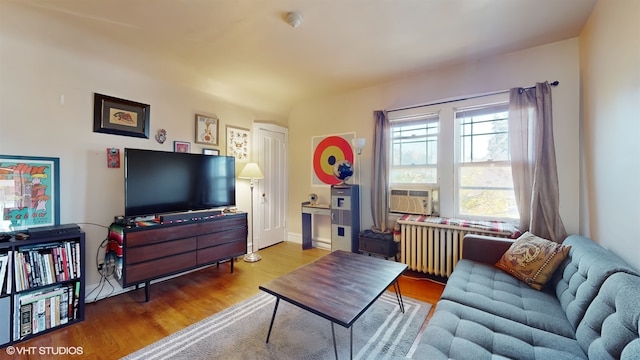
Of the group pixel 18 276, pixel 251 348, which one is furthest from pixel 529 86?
pixel 18 276

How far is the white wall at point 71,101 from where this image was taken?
197cm

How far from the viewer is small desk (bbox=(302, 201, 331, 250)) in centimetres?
389

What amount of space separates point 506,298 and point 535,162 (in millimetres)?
1545

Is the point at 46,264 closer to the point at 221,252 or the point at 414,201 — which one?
the point at 221,252

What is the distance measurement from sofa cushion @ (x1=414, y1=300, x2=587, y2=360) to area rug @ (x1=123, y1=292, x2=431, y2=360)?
0.53 meters

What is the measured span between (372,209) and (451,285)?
173 cm

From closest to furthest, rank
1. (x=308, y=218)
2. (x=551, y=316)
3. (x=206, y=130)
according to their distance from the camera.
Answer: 1. (x=551, y=316)
2. (x=206, y=130)
3. (x=308, y=218)

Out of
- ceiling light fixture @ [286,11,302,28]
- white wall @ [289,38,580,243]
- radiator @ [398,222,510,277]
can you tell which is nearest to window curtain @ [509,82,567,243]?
white wall @ [289,38,580,243]

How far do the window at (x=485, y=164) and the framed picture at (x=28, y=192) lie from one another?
407 centimetres

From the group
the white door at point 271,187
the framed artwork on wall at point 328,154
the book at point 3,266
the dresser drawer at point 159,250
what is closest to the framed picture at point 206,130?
the white door at point 271,187

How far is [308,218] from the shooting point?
4219 millimetres

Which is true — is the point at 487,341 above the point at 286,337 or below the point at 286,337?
→ above

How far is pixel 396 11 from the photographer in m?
1.95

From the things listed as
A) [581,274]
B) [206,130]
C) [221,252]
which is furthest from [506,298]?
[206,130]
